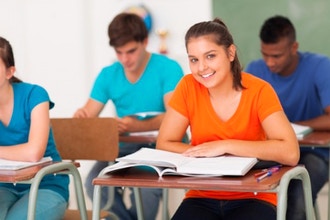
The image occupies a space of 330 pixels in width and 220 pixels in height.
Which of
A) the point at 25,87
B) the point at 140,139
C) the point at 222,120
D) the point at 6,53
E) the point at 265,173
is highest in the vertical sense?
the point at 6,53

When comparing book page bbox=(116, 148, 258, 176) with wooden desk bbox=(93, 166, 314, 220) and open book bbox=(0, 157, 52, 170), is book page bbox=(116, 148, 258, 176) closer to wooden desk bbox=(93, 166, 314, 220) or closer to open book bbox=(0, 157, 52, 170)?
wooden desk bbox=(93, 166, 314, 220)

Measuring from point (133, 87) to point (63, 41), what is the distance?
2079 mm

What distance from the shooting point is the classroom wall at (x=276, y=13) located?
182 inches

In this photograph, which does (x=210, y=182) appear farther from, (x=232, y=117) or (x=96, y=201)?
(x=232, y=117)

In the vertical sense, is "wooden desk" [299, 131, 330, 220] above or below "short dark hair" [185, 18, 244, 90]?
below

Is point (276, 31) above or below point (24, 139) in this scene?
above

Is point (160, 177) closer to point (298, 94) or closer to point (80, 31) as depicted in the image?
point (298, 94)

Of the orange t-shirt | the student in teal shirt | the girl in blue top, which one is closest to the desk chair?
the girl in blue top

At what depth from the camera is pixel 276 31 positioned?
3.39 meters

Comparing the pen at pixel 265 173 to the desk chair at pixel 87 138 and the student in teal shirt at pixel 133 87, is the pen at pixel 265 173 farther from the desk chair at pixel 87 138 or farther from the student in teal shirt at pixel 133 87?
the student in teal shirt at pixel 133 87

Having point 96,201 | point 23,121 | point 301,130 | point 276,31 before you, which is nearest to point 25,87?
point 23,121

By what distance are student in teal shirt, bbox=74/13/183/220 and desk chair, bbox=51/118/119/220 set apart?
1.35 feet

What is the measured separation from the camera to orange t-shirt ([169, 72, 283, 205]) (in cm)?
227

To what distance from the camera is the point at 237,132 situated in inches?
91.4
